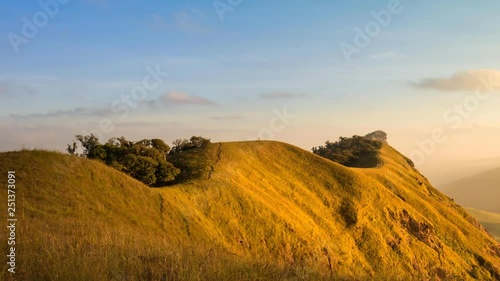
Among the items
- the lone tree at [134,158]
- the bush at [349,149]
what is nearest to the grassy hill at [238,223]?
the lone tree at [134,158]

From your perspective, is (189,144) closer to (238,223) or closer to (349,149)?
(238,223)

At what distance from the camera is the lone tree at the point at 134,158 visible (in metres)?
47.3

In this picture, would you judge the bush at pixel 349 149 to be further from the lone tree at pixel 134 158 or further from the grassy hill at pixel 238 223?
the lone tree at pixel 134 158

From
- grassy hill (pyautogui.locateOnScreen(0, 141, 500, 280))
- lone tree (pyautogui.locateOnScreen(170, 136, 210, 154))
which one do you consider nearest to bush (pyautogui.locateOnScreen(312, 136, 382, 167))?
grassy hill (pyautogui.locateOnScreen(0, 141, 500, 280))

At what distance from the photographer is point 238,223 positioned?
1773 inches

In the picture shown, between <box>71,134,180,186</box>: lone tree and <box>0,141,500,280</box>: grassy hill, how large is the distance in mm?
3262

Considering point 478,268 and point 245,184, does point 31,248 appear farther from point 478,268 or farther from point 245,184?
point 478,268

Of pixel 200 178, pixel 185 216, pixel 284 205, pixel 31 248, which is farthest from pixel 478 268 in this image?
pixel 31 248

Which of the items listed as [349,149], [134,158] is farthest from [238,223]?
[349,149]

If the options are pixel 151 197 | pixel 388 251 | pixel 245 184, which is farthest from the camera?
pixel 388 251

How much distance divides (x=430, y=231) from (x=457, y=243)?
20.7 ft

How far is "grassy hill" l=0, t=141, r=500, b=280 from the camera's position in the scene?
9258 millimetres

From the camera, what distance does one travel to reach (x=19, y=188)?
1184 inches

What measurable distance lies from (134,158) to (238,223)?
1434cm
